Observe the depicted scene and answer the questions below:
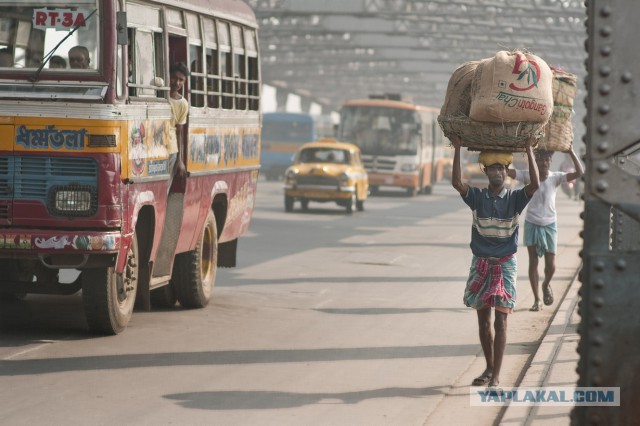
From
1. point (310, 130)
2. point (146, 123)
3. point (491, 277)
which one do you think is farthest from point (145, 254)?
point (310, 130)

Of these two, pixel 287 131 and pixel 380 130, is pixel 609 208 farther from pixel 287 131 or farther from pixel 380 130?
pixel 287 131

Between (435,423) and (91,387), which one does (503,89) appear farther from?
(91,387)

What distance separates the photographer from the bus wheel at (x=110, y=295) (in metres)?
10.6

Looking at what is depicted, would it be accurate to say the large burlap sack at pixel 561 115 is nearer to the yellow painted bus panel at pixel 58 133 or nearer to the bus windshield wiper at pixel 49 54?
the yellow painted bus panel at pixel 58 133

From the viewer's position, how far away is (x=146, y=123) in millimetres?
10953

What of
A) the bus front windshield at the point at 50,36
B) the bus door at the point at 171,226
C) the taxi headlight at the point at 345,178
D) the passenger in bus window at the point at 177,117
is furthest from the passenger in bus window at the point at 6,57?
the taxi headlight at the point at 345,178

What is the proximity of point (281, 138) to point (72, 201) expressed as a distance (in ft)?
179

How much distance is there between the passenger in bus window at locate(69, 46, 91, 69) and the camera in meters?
10.4

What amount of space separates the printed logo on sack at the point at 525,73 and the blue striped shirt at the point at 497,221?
0.72m

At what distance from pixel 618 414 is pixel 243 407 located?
457 centimetres

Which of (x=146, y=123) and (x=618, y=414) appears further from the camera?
(x=146, y=123)

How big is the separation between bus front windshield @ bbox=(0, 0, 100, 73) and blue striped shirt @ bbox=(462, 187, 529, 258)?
10.8 ft

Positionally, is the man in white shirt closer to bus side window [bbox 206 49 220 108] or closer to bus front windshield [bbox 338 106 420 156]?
bus side window [bbox 206 49 220 108]

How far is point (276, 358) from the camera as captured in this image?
10180 mm
